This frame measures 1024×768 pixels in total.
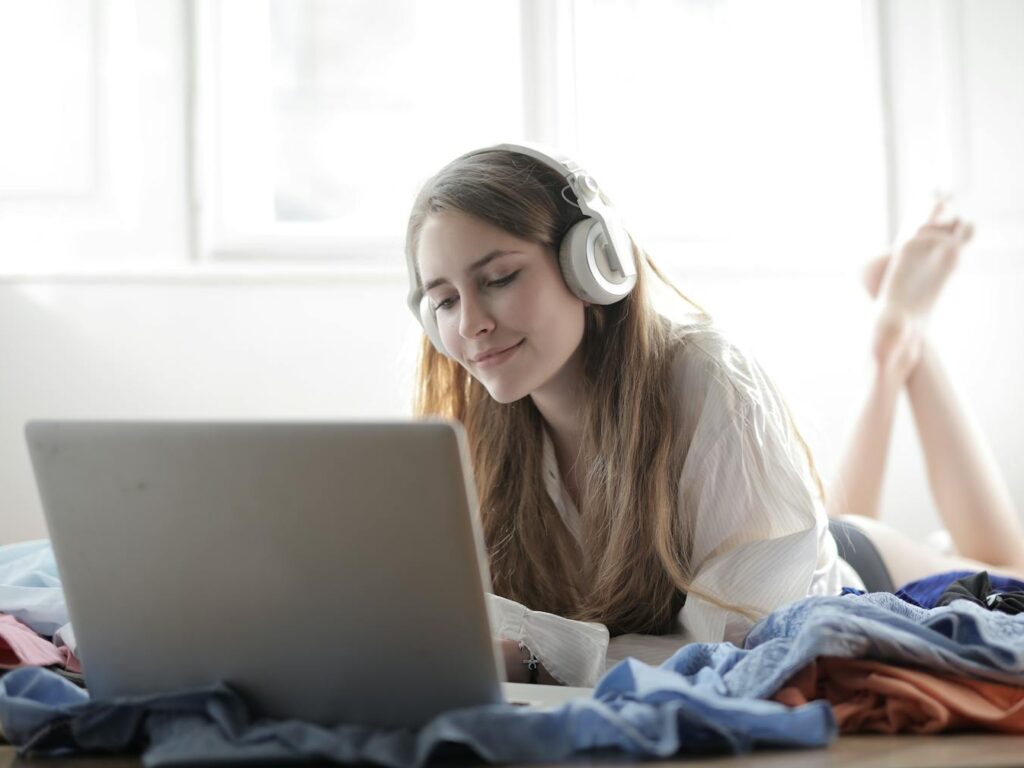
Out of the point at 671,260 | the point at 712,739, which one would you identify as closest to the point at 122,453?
the point at 712,739

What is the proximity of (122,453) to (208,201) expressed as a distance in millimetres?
1793

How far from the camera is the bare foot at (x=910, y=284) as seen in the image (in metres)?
2.34

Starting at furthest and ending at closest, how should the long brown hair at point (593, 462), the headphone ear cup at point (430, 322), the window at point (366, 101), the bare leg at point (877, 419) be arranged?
the window at point (366, 101) → the bare leg at point (877, 419) → the headphone ear cup at point (430, 322) → the long brown hair at point (593, 462)

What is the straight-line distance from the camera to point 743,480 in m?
1.27

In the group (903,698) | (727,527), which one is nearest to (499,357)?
(727,527)

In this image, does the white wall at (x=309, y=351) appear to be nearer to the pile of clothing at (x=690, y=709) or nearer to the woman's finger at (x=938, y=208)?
the woman's finger at (x=938, y=208)

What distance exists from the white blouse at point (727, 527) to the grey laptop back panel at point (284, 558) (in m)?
0.40

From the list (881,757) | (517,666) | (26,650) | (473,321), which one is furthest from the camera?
(473,321)

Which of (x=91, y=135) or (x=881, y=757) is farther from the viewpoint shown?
(x=91, y=135)

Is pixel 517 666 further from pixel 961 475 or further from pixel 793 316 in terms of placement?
pixel 793 316

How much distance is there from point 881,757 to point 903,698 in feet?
0.33

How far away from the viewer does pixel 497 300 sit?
4.46ft

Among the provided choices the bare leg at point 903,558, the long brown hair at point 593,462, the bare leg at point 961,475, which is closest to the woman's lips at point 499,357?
the long brown hair at point 593,462

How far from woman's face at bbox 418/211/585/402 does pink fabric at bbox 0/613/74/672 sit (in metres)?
0.54
